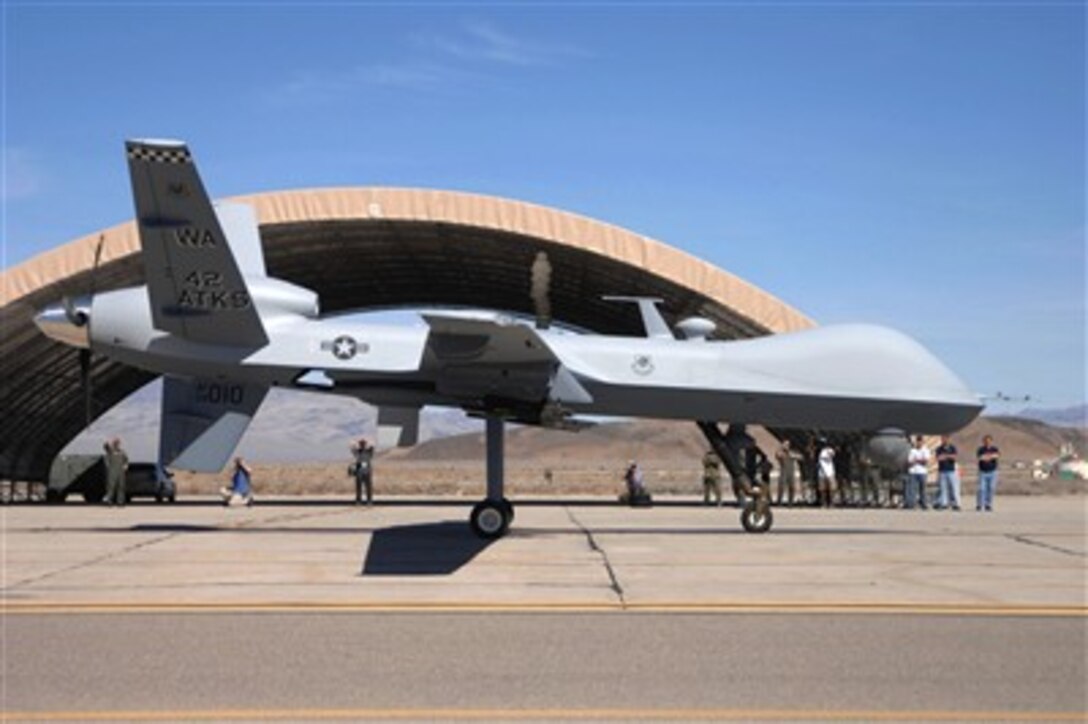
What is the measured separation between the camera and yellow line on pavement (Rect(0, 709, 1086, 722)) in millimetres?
6668

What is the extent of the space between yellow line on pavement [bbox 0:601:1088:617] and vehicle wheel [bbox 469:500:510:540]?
266 inches

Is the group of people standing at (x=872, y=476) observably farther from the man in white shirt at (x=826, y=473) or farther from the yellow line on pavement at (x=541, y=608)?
the yellow line on pavement at (x=541, y=608)

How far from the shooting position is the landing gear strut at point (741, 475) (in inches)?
737

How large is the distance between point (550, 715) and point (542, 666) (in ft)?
4.02

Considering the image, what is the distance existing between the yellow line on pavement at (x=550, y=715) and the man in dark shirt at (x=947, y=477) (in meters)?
23.3

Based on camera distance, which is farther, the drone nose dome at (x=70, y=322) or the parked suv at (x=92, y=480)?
the parked suv at (x=92, y=480)

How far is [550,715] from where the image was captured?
22.1 ft

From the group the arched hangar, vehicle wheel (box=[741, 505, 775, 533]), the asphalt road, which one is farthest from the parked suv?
the asphalt road

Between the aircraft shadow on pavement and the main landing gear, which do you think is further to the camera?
the main landing gear

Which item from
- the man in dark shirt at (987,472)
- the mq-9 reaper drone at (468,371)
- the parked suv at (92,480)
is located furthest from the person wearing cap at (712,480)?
the parked suv at (92,480)

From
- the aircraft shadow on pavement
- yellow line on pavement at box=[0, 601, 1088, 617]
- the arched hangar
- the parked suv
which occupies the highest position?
the arched hangar

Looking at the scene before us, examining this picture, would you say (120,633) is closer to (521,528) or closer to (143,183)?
(143,183)

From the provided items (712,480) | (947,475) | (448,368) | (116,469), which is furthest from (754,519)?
(116,469)

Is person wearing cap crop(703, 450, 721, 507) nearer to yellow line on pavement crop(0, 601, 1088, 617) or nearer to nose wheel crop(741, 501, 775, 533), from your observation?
nose wheel crop(741, 501, 775, 533)
